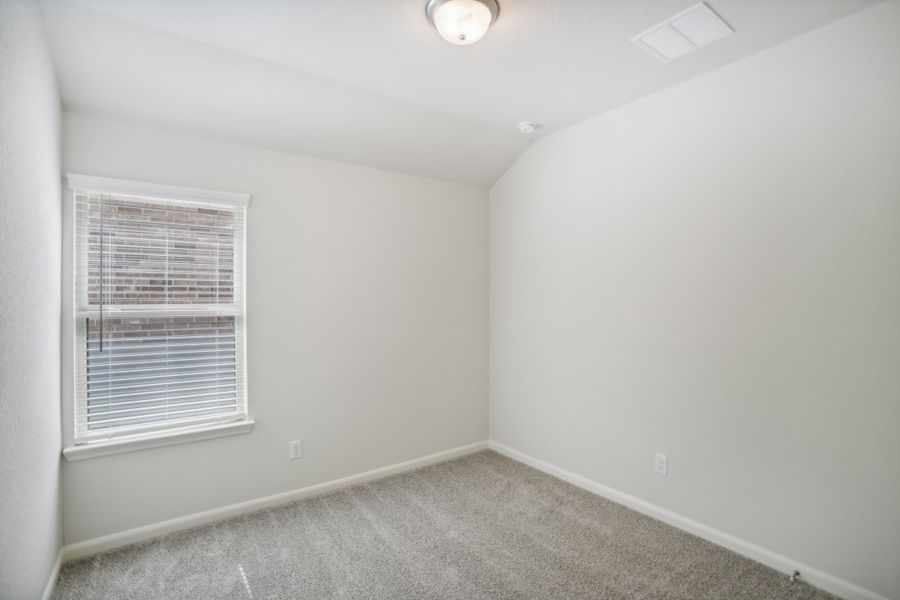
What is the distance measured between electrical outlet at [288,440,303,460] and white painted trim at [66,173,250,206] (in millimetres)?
1576

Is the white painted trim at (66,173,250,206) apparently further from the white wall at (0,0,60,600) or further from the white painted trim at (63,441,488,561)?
the white painted trim at (63,441,488,561)

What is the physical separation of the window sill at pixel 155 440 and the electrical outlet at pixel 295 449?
30 centimetres

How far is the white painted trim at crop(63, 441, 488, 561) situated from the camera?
2322mm

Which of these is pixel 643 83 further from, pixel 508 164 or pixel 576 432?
pixel 576 432

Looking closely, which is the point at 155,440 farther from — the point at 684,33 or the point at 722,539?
the point at 684,33

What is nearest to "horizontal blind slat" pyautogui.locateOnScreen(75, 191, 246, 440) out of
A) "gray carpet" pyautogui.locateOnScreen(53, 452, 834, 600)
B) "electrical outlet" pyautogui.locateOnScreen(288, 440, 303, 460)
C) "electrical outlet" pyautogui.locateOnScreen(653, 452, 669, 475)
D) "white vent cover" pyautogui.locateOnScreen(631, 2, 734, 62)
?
"electrical outlet" pyautogui.locateOnScreen(288, 440, 303, 460)

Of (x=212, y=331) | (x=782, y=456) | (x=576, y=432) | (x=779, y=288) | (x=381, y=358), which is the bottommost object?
(x=576, y=432)

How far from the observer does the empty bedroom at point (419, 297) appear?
6.25 feet

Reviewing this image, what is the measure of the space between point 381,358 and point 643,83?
2.47 m

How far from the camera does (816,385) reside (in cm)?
207

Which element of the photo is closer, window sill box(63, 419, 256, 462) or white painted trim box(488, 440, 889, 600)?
white painted trim box(488, 440, 889, 600)

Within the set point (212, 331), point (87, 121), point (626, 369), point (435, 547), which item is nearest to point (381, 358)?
point (212, 331)

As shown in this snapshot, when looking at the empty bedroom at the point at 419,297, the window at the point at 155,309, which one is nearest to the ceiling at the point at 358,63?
the empty bedroom at the point at 419,297

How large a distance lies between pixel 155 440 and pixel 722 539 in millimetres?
3133
